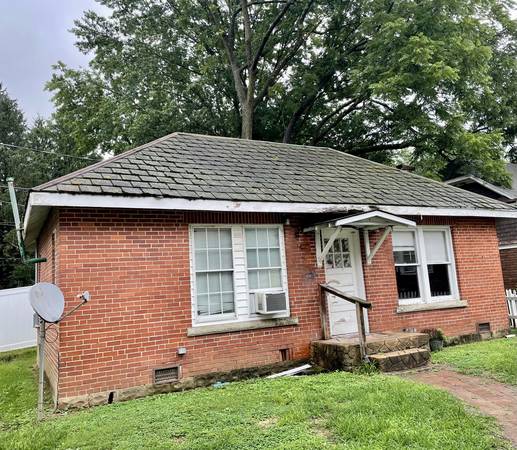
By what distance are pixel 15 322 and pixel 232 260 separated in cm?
1121

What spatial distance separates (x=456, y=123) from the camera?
16.4 metres

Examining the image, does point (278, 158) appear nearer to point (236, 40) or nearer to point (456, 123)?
point (456, 123)

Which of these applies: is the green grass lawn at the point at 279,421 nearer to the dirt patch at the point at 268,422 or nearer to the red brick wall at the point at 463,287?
the dirt patch at the point at 268,422

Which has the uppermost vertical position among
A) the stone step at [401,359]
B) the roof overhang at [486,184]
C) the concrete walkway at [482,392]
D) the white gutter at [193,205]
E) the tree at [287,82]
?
the tree at [287,82]

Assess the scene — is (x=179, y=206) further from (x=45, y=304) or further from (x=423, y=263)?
(x=423, y=263)

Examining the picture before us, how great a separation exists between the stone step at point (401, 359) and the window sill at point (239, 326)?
1730 millimetres

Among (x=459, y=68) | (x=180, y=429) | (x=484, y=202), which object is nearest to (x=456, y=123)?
(x=459, y=68)

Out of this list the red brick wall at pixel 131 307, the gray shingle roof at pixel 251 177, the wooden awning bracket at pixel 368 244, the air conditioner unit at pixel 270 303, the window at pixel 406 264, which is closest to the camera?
the red brick wall at pixel 131 307

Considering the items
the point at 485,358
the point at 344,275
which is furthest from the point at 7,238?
the point at 485,358

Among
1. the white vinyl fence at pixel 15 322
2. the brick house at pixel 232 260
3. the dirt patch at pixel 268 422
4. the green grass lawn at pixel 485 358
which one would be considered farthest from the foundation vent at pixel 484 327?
the white vinyl fence at pixel 15 322

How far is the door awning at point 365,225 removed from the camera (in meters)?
8.23

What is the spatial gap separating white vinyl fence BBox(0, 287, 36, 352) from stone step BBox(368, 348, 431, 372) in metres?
12.7

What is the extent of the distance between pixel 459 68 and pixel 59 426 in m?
16.7

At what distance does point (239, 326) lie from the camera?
773 cm
